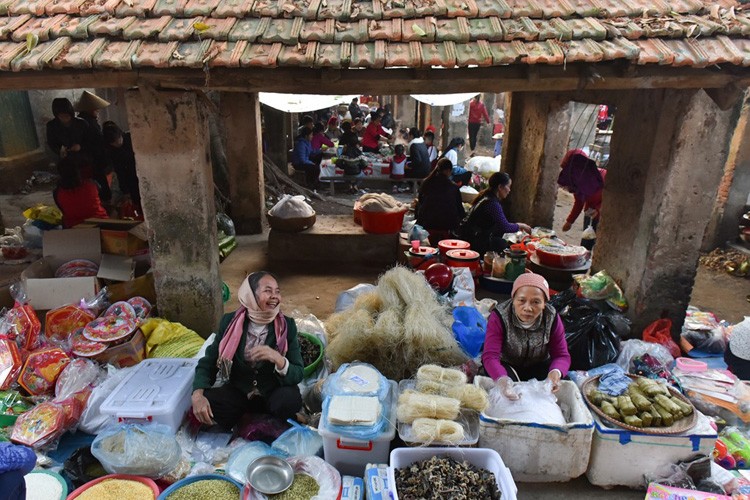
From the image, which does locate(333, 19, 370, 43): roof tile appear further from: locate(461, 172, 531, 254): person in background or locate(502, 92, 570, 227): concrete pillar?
locate(502, 92, 570, 227): concrete pillar

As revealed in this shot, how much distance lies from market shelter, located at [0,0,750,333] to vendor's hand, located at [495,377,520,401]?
7.63ft

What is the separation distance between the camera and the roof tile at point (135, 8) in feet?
13.4

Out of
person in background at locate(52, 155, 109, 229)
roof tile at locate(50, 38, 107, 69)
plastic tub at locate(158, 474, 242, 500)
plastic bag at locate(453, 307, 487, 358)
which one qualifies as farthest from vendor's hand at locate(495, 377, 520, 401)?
person in background at locate(52, 155, 109, 229)

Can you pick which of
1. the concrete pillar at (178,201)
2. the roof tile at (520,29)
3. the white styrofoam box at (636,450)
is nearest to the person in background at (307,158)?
the concrete pillar at (178,201)

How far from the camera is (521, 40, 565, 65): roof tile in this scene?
3695mm

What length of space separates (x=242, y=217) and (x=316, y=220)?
4.91 ft

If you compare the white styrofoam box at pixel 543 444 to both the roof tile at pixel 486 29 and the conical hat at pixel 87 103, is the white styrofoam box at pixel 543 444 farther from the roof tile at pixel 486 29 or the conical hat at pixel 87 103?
the conical hat at pixel 87 103

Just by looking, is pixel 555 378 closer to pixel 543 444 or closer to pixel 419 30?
pixel 543 444

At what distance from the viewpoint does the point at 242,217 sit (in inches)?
359

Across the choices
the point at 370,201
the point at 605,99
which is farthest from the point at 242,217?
the point at 605,99

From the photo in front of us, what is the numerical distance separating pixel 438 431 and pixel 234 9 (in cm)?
366

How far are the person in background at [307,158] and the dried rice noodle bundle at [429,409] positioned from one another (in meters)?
10.8

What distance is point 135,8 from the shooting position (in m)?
4.12

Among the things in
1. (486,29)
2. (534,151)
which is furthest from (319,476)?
(534,151)
